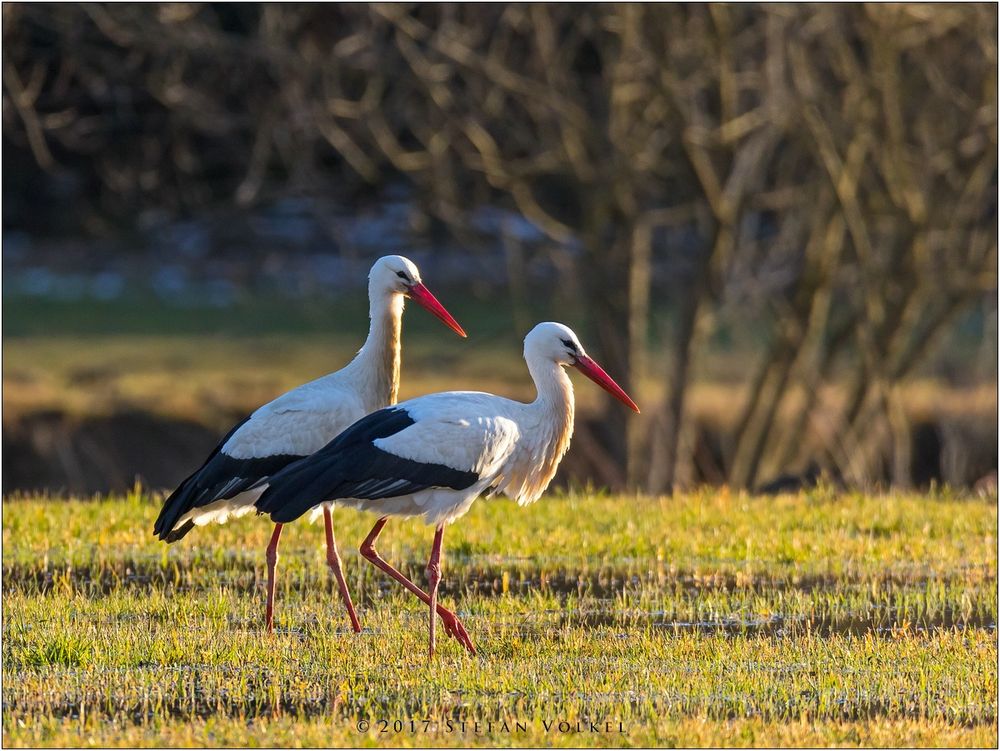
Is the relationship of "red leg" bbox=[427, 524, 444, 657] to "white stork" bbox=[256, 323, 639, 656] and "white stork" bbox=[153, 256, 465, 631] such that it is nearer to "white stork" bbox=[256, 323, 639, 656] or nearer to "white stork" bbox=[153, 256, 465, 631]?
"white stork" bbox=[256, 323, 639, 656]

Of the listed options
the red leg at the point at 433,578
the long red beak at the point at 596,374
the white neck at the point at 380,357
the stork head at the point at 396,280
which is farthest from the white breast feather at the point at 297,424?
the long red beak at the point at 596,374

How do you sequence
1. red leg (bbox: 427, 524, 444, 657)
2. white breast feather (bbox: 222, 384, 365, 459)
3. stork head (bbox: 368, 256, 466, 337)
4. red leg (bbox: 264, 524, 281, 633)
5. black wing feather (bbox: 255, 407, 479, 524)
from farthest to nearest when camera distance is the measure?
stork head (bbox: 368, 256, 466, 337), white breast feather (bbox: 222, 384, 365, 459), red leg (bbox: 264, 524, 281, 633), black wing feather (bbox: 255, 407, 479, 524), red leg (bbox: 427, 524, 444, 657)

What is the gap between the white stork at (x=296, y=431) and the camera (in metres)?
6.81

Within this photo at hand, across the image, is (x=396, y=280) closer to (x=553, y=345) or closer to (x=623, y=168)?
(x=553, y=345)

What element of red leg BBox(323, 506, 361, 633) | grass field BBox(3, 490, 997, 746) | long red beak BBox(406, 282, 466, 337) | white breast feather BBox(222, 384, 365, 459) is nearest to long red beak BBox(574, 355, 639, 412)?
long red beak BBox(406, 282, 466, 337)

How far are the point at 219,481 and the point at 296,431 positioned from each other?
40cm

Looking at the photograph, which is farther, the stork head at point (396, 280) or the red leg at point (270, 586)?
the stork head at point (396, 280)

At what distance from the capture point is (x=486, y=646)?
241 inches

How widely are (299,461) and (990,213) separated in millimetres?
10733

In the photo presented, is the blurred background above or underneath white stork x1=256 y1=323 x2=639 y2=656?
above

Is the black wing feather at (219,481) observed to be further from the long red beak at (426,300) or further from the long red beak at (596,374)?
the long red beak at (596,374)

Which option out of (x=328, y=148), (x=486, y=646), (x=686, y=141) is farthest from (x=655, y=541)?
(x=328, y=148)

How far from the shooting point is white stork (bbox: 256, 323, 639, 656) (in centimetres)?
620

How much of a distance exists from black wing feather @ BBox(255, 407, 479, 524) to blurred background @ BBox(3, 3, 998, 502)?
4.85m
